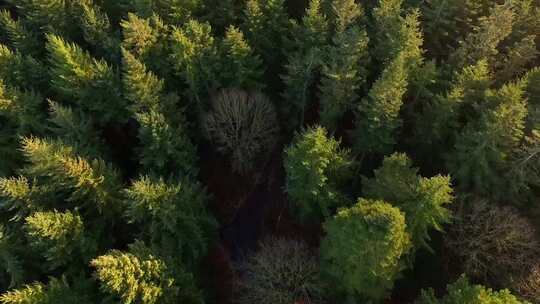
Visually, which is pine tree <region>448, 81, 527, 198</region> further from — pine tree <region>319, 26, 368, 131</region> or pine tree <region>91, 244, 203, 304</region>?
pine tree <region>91, 244, 203, 304</region>

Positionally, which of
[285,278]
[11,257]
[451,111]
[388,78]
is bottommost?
[11,257]

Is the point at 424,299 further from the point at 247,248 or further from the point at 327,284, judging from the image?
the point at 247,248

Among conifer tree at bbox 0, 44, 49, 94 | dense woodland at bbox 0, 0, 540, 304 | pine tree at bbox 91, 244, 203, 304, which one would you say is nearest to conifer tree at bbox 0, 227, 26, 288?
dense woodland at bbox 0, 0, 540, 304

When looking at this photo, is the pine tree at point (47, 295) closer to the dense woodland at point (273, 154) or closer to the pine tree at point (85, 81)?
the dense woodland at point (273, 154)

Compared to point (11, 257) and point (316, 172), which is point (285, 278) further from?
point (11, 257)

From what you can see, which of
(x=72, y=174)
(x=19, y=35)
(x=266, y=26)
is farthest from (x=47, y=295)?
(x=266, y=26)

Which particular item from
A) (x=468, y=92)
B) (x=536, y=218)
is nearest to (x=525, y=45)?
(x=468, y=92)
